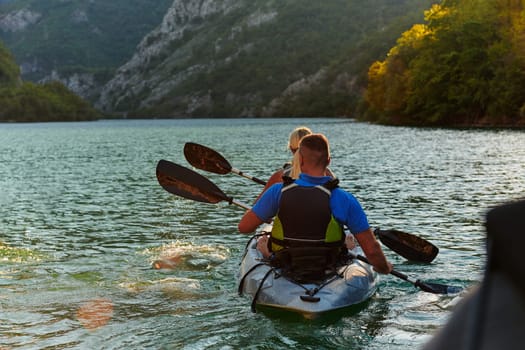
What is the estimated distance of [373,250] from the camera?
7137 millimetres

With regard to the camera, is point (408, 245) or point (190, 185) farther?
point (190, 185)

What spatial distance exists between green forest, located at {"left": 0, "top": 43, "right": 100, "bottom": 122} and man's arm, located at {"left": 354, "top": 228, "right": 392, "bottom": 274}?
171054 millimetres

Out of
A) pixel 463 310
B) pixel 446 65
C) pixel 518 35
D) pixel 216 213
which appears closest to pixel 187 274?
pixel 216 213

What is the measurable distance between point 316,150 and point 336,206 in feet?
2.28

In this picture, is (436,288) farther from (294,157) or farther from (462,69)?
(462,69)

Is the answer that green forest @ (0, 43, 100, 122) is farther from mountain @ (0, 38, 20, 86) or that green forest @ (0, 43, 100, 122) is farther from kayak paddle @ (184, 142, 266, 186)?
kayak paddle @ (184, 142, 266, 186)

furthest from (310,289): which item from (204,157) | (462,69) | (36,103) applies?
(36,103)

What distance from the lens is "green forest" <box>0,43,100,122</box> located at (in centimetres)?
16650

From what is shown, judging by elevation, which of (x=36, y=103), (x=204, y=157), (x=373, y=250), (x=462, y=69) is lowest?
(x=373, y=250)

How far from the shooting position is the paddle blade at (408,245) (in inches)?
373

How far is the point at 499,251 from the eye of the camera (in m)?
1.03

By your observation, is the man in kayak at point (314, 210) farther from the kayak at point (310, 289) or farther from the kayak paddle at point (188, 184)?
the kayak paddle at point (188, 184)

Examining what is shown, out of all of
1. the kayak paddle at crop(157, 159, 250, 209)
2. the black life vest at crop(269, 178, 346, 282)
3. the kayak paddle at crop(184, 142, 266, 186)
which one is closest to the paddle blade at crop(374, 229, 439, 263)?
the black life vest at crop(269, 178, 346, 282)

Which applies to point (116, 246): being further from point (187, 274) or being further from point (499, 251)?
point (499, 251)
